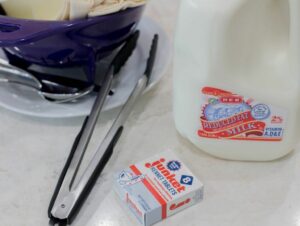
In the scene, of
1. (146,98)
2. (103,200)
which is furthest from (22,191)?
(146,98)

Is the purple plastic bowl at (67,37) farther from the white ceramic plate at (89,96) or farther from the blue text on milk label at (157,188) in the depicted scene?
the blue text on milk label at (157,188)

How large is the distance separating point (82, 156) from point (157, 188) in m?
0.09

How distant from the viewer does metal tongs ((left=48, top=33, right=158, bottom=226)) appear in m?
0.43

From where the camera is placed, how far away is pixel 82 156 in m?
0.47

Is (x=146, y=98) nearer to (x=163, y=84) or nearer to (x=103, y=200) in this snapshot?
(x=163, y=84)

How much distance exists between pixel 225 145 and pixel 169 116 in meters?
0.09

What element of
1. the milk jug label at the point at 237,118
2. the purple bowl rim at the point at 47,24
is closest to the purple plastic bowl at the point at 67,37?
the purple bowl rim at the point at 47,24

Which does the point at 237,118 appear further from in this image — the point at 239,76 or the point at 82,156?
the point at 82,156

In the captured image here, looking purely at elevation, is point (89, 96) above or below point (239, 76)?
below

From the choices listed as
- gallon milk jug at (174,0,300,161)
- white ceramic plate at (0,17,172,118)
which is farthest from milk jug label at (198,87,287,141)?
white ceramic plate at (0,17,172,118)

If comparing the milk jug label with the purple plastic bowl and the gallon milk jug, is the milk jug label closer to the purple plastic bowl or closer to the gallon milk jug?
the gallon milk jug

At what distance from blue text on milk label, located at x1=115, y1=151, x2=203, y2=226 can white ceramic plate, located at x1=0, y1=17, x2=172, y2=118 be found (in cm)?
10

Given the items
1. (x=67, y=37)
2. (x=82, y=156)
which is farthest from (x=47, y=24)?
(x=82, y=156)

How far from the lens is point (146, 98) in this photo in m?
0.56
